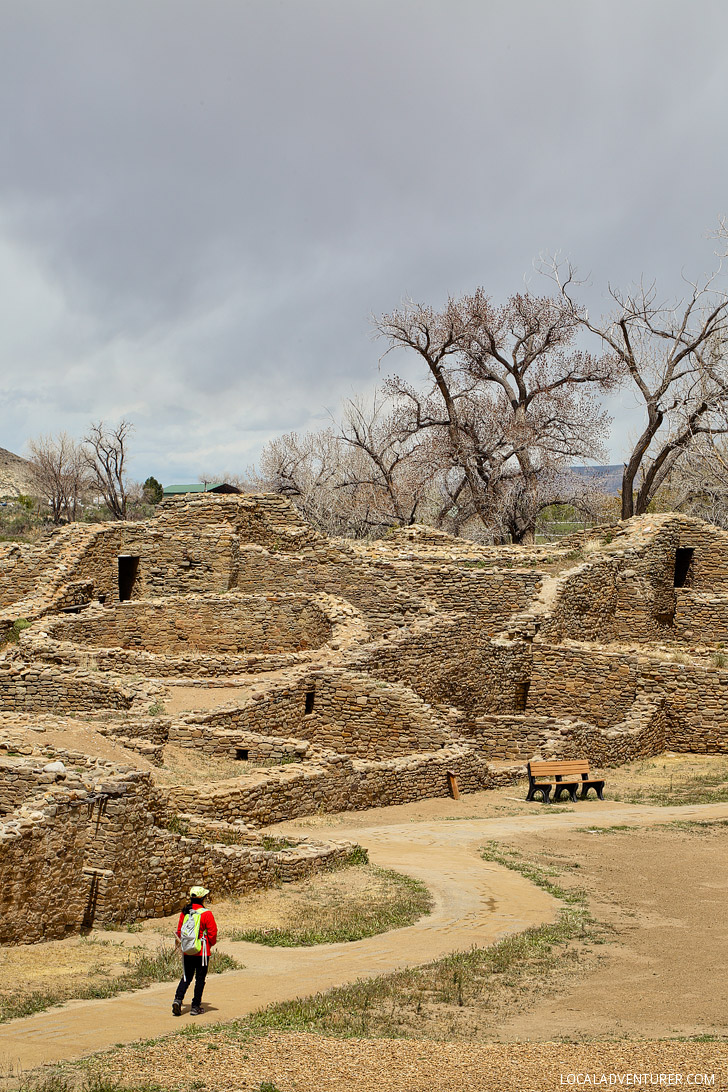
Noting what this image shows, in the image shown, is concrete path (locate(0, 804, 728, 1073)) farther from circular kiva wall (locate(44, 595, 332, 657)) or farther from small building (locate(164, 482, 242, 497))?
small building (locate(164, 482, 242, 497))

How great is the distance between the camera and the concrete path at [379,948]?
739cm

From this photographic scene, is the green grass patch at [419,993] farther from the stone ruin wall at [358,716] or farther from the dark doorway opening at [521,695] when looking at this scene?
the dark doorway opening at [521,695]

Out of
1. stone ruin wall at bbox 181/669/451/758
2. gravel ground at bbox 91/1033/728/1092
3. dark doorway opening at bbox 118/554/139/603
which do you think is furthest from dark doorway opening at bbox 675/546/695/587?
gravel ground at bbox 91/1033/728/1092

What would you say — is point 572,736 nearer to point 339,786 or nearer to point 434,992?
point 339,786

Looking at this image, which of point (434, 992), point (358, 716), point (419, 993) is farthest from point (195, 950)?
point (358, 716)

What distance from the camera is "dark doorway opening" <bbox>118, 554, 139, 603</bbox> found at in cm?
2773

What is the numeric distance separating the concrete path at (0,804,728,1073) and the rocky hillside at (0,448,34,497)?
222 ft

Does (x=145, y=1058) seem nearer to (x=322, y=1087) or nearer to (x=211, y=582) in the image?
(x=322, y=1087)

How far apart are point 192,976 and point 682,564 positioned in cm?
2121

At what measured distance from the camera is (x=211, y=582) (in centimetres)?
2630

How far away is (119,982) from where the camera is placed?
28.3 feet

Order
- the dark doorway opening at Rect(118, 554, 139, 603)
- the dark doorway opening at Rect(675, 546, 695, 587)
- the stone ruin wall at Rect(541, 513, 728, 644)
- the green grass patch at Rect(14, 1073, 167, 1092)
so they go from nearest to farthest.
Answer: the green grass patch at Rect(14, 1073, 167, 1092), the stone ruin wall at Rect(541, 513, 728, 644), the dark doorway opening at Rect(675, 546, 695, 587), the dark doorway opening at Rect(118, 554, 139, 603)

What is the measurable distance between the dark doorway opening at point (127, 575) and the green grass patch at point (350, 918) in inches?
692

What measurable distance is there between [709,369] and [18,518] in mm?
46353
